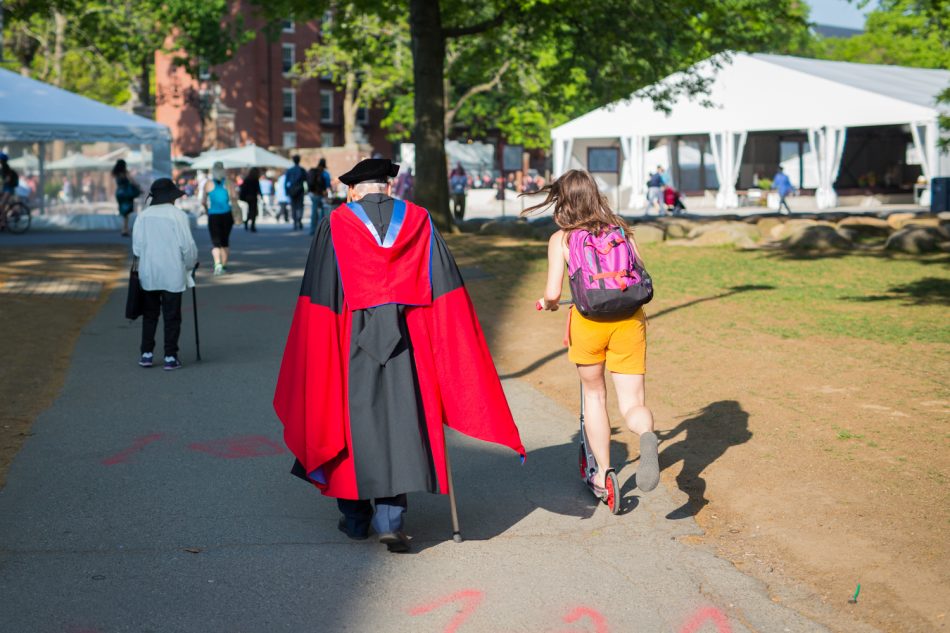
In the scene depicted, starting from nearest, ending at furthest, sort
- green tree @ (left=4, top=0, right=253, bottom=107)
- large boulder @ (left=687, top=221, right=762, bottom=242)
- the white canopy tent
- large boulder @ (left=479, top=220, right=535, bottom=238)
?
large boulder @ (left=687, top=221, right=762, bottom=242) < the white canopy tent < large boulder @ (left=479, top=220, right=535, bottom=238) < green tree @ (left=4, top=0, right=253, bottom=107)

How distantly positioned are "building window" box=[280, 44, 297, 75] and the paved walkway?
65.1 m

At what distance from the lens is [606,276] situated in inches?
219

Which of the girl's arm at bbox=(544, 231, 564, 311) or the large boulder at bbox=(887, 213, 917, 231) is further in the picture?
the large boulder at bbox=(887, 213, 917, 231)

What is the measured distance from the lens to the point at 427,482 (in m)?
5.18

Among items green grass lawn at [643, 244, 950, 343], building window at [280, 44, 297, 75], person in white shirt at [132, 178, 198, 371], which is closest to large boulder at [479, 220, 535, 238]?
green grass lawn at [643, 244, 950, 343]

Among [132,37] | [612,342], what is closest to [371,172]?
[612,342]

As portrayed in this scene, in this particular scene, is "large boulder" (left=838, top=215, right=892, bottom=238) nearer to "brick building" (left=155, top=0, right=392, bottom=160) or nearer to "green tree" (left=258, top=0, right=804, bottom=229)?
"green tree" (left=258, top=0, right=804, bottom=229)

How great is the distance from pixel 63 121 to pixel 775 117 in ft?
79.2

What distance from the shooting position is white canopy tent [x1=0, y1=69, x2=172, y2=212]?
1036 inches

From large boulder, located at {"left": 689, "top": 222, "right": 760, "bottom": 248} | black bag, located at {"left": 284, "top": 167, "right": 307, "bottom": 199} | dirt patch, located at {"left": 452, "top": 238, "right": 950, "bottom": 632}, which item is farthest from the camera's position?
black bag, located at {"left": 284, "top": 167, "right": 307, "bottom": 199}

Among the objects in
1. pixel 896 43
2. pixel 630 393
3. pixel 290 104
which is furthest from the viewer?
pixel 290 104

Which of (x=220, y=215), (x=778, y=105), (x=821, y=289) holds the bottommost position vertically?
(x=821, y=289)

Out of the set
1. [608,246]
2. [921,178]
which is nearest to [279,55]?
[921,178]

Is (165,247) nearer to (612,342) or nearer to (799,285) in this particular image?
(612,342)
